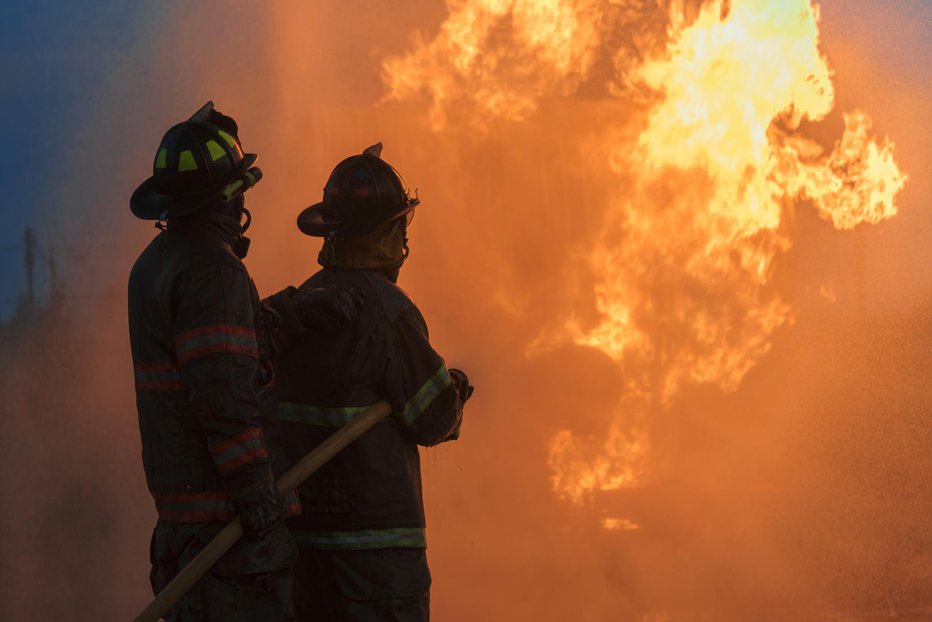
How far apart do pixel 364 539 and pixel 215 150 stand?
4.40 ft

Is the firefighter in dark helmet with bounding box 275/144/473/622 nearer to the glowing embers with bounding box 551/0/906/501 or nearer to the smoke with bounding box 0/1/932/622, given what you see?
the smoke with bounding box 0/1/932/622

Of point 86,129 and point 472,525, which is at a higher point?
point 86,129

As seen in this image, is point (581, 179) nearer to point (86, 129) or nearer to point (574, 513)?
point (574, 513)

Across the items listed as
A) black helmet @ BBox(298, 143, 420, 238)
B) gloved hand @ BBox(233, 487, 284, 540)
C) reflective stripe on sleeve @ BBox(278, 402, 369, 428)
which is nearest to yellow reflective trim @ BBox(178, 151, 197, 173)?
black helmet @ BBox(298, 143, 420, 238)

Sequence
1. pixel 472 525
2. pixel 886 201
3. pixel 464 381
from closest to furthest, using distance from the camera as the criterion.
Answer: pixel 464 381, pixel 472 525, pixel 886 201

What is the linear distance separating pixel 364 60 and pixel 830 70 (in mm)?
3950

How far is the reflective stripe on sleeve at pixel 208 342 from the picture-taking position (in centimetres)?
323

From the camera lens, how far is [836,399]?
9.92 meters

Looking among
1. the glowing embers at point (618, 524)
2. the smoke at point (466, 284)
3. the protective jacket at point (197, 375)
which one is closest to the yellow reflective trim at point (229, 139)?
the protective jacket at point (197, 375)

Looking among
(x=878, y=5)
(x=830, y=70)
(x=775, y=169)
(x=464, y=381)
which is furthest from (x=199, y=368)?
(x=878, y=5)

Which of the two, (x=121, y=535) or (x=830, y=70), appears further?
(x=830, y=70)

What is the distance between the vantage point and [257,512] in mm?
3279

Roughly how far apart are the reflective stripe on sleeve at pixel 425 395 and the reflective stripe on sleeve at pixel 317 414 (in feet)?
0.47

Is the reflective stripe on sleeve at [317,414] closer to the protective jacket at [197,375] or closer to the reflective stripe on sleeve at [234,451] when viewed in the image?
the protective jacket at [197,375]
